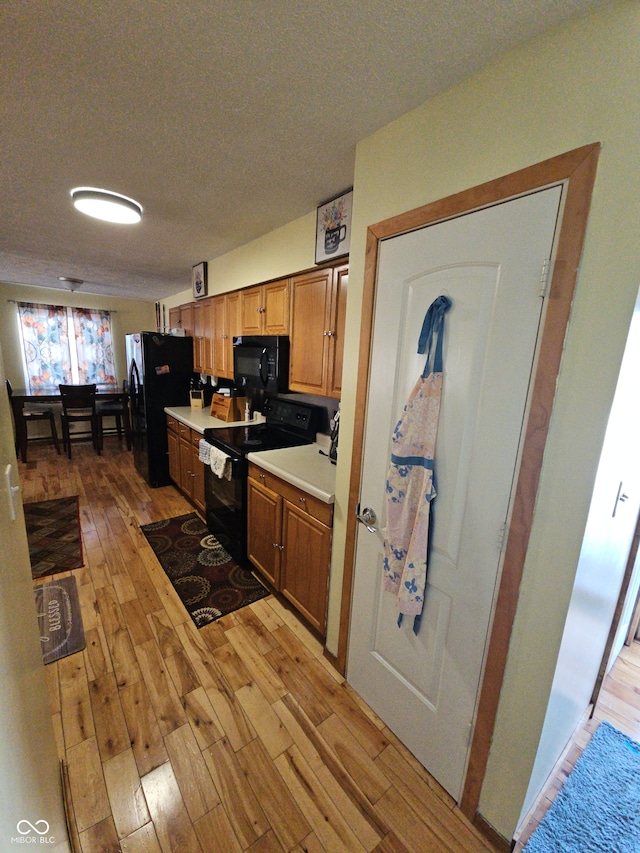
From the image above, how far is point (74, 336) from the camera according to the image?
5.60 meters

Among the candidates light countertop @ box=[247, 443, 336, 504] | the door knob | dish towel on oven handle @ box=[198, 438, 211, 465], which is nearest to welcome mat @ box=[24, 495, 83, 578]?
dish towel on oven handle @ box=[198, 438, 211, 465]

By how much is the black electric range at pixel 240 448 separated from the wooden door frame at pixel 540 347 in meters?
1.55

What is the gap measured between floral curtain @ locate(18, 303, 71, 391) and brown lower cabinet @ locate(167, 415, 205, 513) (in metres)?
3.20

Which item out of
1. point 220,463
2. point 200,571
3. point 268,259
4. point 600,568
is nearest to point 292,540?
point 220,463

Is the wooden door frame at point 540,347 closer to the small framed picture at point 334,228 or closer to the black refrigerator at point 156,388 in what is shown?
the small framed picture at point 334,228

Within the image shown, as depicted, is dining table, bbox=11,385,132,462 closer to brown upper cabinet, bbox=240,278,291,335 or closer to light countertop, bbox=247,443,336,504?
brown upper cabinet, bbox=240,278,291,335

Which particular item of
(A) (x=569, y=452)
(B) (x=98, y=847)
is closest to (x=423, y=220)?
(A) (x=569, y=452)

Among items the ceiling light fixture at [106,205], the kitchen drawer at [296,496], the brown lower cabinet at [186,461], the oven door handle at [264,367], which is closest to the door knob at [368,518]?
the kitchen drawer at [296,496]

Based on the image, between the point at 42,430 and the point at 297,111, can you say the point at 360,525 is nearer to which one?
the point at 297,111

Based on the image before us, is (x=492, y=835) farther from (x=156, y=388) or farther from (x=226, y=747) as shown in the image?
(x=156, y=388)

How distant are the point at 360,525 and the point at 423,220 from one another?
4.11ft

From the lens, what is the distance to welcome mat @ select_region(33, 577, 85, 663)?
184 centimetres

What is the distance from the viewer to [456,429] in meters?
1.14

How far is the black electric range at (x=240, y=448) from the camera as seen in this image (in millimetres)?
2406
